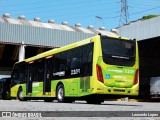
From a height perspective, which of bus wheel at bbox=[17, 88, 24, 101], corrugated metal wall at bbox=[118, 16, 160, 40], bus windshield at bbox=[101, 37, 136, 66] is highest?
corrugated metal wall at bbox=[118, 16, 160, 40]

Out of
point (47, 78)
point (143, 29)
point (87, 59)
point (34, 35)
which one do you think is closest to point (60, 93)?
point (47, 78)

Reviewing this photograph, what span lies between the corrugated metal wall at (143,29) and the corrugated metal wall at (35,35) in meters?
5.38

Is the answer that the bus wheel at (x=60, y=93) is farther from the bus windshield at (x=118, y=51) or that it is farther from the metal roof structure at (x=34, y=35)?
the metal roof structure at (x=34, y=35)

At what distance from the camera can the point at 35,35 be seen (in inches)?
1421

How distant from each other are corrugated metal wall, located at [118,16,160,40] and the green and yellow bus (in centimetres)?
1245

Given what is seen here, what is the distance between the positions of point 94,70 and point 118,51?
62.2 inches

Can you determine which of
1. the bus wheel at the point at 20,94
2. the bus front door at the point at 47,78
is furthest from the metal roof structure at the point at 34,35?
the bus front door at the point at 47,78

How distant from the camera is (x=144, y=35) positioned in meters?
32.2

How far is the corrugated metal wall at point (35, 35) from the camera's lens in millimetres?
34797

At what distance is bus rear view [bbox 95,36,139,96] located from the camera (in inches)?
688

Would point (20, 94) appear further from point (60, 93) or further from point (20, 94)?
point (60, 93)

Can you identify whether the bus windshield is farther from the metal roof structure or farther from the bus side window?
the metal roof structure

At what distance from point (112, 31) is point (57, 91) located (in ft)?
107

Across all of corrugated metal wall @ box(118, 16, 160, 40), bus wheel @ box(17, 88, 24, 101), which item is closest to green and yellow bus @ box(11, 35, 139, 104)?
bus wheel @ box(17, 88, 24, 101)
